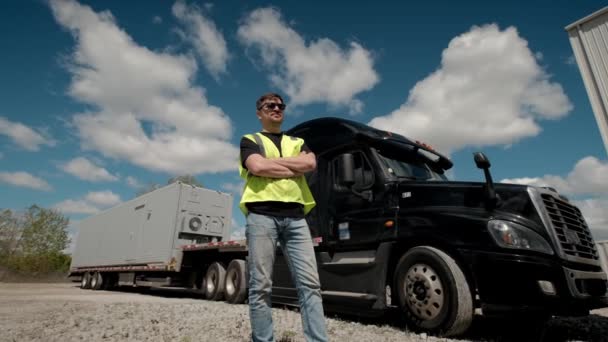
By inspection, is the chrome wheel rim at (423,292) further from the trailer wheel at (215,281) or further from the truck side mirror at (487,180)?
the trailer wheel at (215,281)

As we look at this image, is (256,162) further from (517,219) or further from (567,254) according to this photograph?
(567,254)

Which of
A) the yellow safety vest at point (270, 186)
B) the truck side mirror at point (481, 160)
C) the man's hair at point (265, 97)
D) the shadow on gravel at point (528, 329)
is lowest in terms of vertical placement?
the shadow on gravel at point (528, 329)

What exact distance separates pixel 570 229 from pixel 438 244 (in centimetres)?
145

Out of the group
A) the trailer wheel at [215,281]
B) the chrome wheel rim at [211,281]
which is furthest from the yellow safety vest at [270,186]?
the chrome wheel rim at [211,281]

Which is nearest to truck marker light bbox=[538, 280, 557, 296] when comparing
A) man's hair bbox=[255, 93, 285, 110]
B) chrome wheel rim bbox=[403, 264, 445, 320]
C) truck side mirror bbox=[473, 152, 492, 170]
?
chrome wheel rim bbox=[403, 264, 445, 320]

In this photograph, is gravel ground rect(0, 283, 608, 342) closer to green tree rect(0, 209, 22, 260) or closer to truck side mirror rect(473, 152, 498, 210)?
truck side mirror rect(473, 152, 498, 210)

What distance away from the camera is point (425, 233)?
3.96 m

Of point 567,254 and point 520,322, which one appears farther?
point 520,322

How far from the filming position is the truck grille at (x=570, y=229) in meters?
3.60

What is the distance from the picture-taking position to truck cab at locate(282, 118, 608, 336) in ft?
11.1

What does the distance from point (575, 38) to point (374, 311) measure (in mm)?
5942

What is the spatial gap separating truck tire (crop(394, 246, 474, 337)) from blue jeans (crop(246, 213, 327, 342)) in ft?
6.20

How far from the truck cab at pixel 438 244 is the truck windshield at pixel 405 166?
19mm

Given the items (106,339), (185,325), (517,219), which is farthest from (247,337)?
(517,219)
